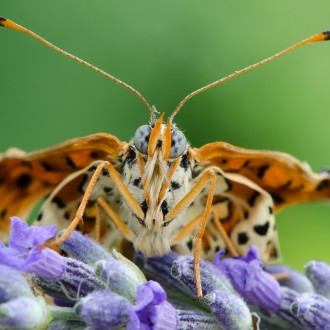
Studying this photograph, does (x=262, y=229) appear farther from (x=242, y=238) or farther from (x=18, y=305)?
(x=18, y=305)

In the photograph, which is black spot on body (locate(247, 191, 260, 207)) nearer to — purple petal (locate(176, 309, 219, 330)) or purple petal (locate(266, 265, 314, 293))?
purple petal (locate(266, 265, 314, 293))

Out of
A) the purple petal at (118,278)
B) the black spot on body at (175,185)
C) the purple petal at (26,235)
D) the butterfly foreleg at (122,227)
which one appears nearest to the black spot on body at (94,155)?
the butterfly foreleg at (122,227)

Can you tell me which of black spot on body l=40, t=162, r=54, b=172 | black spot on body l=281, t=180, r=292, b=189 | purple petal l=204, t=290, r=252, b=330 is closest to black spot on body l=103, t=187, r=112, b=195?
black spot on body l=40, t=162, r=54, b=172

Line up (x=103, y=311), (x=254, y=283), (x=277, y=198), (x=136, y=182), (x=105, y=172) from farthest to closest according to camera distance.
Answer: (x=277, y=198)
(x=105, y=172)
(x=136, y=182)
(x=254, y=283)
(x=103, y=311)

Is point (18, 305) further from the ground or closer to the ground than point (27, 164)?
closer to the ground

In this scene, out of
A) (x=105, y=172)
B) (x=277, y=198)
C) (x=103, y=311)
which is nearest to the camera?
(x=103, y=311)

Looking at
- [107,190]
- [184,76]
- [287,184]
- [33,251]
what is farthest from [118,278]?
[184,76]

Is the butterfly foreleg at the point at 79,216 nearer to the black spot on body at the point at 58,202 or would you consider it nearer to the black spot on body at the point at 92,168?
the black spot on body at the point at 92,168
